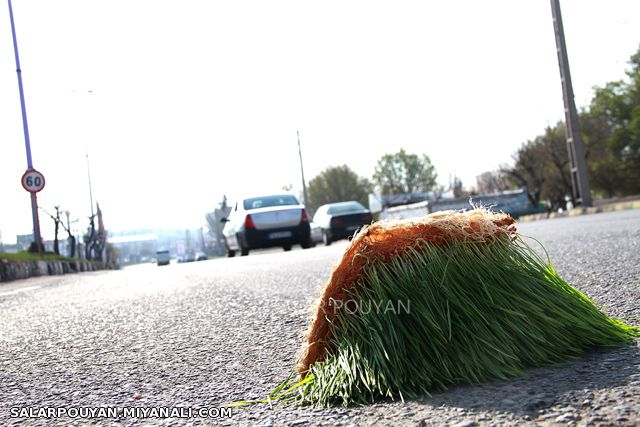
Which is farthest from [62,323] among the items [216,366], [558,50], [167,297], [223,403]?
[558,50]

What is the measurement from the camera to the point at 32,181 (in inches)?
583

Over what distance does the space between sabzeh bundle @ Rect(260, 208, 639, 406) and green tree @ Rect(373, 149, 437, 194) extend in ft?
302

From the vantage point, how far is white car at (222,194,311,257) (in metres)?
16.1

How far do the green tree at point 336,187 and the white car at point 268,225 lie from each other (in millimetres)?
67867

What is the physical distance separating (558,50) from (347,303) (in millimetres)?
23750

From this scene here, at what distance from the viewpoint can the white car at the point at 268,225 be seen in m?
16.1

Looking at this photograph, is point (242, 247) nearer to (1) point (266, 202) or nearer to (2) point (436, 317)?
(1) point (266, 202)

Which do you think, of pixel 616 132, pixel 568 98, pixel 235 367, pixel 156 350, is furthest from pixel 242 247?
pixel 616 132

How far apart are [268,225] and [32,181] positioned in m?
5.85

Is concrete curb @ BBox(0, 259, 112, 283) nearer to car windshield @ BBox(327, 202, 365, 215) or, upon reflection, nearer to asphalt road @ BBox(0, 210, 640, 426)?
car windshield @ BBox(327, 202, 365, 215)

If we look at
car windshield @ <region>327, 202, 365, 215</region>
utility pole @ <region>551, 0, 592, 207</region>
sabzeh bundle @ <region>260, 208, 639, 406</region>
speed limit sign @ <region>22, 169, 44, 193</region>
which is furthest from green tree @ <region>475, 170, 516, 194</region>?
sabzeh bundle @ <region>260, 208, 639, 406</region>

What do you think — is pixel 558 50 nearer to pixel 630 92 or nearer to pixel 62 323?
pixel 62 323

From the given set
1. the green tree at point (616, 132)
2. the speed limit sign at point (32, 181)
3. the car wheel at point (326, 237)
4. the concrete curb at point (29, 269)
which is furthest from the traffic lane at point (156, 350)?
the green tree at point (616, 132)

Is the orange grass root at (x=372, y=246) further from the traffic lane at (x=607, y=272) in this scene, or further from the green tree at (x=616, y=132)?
the green tree at (x=616, y=132)
